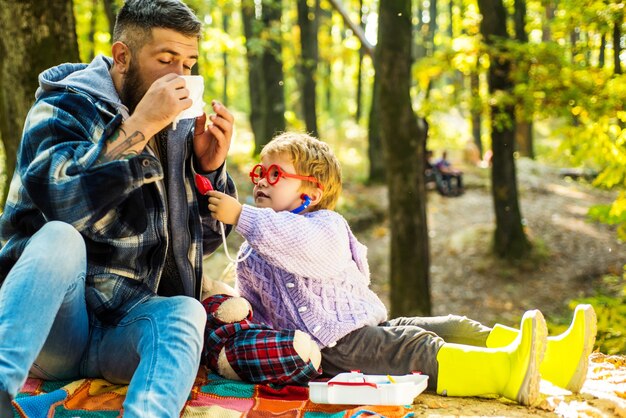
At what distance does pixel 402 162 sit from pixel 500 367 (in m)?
4.72

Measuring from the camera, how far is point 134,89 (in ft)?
9.63

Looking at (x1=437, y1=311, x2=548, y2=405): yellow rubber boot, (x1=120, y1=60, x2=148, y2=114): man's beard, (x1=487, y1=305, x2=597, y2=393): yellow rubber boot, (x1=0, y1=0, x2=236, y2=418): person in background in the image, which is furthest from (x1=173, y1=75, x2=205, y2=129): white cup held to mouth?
(x1=487, y1=305, x2=597, y2=393): yellow rubber boot

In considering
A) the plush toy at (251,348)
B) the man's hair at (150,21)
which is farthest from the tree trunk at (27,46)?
the plush toy at (251,348)

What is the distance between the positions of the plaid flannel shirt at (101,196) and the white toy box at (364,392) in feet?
2.50

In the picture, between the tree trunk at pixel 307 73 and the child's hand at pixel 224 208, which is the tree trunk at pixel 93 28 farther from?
the child's hand at pixel 224 208

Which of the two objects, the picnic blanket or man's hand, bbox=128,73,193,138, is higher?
man's hand, bbox=128,73,193,138

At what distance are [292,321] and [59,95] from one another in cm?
140

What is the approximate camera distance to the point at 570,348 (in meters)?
3.04

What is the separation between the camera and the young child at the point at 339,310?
2947mm

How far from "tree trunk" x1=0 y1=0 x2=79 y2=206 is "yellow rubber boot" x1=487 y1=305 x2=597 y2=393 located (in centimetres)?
339

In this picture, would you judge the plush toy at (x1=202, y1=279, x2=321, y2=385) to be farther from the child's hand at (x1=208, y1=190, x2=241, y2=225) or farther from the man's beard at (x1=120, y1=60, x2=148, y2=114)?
the man's beard at (x1=120, y1=60, x2=148, y2=114)

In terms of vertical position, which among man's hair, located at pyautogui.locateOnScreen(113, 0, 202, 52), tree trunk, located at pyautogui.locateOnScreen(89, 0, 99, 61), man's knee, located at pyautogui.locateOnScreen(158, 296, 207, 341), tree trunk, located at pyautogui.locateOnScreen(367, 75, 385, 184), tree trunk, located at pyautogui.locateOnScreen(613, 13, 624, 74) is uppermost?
tree trunk, located at pyautogui.locateOnScreen(89, 0, 99, 61)

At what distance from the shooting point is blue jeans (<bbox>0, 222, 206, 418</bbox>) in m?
2.20

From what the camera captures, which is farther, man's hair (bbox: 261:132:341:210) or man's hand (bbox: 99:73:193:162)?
man's hair (bbox: 261:132:341:210)
